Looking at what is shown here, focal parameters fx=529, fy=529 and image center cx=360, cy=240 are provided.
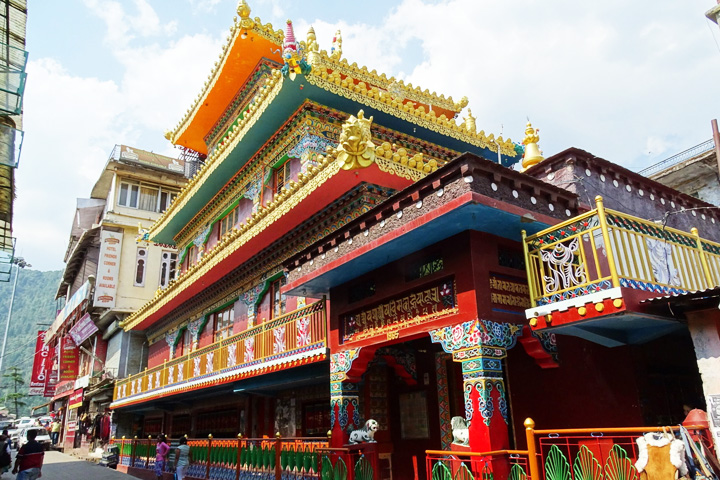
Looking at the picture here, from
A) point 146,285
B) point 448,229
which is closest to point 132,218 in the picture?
point 146,285

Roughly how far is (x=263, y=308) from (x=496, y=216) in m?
9.16

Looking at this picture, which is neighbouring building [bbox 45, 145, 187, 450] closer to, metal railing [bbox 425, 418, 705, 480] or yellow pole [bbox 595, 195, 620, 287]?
metal railing [bbox 425, 418, 705, 480]

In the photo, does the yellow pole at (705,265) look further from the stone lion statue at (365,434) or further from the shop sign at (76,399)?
the shop sign at (76,399)

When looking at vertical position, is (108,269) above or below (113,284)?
above

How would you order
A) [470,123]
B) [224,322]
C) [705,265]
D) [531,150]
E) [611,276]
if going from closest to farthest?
[611,276]
[705,265]
[531,150]
[470,123]
[224,322]

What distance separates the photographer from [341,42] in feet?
52.1

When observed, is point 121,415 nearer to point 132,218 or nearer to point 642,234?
point 132,218

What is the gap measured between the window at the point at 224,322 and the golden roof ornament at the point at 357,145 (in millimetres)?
8838

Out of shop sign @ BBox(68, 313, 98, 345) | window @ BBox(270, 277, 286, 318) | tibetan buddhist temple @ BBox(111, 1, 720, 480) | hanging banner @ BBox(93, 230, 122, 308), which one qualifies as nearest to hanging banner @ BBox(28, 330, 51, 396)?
shop sign @ BBox(68, 313, 98, 345)

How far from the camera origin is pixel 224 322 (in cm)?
1747

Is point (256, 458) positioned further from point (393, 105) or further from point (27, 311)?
point (27, 311)

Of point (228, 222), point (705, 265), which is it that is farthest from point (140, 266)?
point (705, 265)

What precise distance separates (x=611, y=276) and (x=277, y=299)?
9636mm

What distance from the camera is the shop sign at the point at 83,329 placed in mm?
31117
